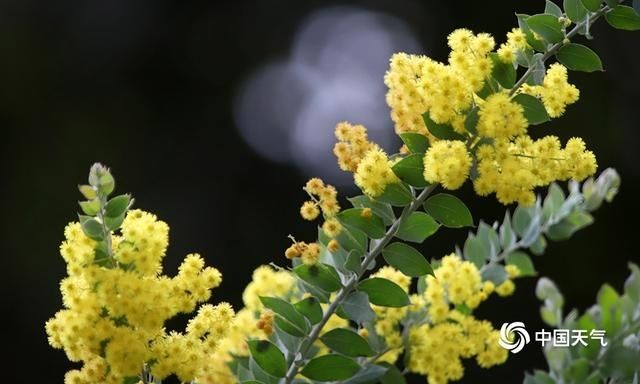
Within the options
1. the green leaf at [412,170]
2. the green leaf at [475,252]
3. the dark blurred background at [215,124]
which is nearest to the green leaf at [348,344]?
the green leaf at [412,170]

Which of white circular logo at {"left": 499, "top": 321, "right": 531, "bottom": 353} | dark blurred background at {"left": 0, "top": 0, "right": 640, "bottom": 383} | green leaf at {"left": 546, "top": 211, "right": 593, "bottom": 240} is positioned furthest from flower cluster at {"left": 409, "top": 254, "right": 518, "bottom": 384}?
dark blurred background at {"left": 0, "top": 0, "right": 640, "bottom": 383}

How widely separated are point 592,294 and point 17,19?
7.04ft

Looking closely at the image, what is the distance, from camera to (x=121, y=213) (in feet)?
1.94

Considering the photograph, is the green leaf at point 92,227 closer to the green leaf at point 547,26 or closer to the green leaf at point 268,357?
the green leaf at point 268,357

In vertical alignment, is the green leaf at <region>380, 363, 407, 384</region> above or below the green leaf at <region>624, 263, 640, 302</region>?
above

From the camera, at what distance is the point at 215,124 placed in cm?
318

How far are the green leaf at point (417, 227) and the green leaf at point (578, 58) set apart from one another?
0.51ft

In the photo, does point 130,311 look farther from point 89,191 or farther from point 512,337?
point 512,337

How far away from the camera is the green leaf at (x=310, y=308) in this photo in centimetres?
63

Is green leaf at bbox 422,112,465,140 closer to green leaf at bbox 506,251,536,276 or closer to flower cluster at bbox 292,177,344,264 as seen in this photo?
flower cluster at bbox 292,177,344,264

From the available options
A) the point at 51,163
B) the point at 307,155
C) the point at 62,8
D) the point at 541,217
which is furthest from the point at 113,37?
the point at 541,217

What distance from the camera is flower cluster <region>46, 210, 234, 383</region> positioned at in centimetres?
55

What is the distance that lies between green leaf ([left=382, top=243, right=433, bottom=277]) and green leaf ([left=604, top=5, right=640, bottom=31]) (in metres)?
0.22

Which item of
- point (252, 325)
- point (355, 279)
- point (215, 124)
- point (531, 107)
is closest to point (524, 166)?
point (531, 107)
